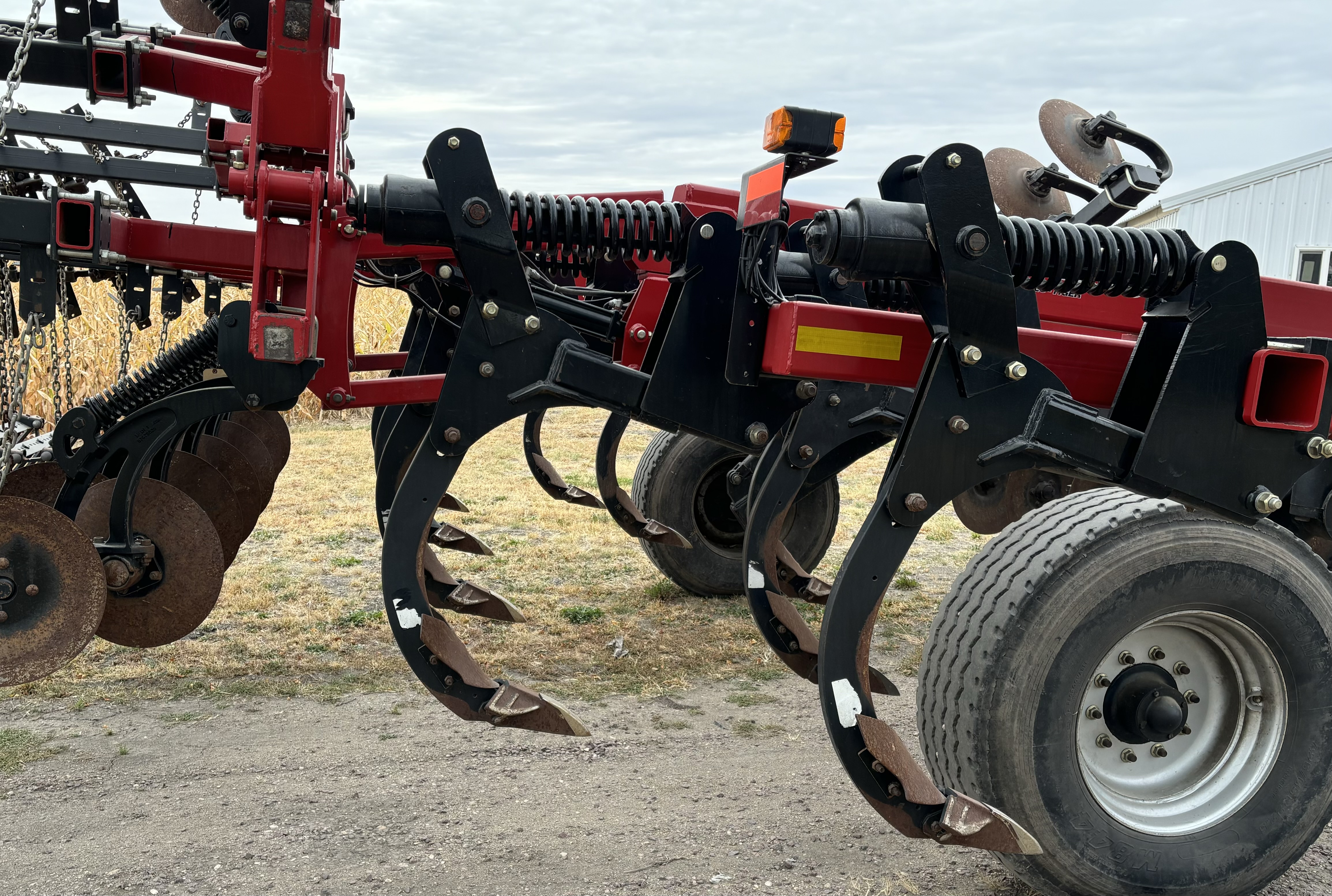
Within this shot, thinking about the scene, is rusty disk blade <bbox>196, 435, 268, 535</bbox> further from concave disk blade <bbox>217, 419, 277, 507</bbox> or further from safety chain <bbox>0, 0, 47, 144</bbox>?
safety chain <bbox>0, 0, 47, 144</bbox>

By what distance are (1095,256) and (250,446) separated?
3.94 meters

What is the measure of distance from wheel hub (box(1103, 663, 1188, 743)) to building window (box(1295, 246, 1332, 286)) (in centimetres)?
1186

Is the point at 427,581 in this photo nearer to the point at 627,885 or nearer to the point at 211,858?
the point at 211,858

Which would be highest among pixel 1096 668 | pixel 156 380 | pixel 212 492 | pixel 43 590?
pixel 156 380

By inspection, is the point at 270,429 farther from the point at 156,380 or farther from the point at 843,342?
the point at 843,342

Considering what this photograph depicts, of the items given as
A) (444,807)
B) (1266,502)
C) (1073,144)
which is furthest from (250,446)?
(1266,502)

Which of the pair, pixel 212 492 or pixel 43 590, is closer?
pixel 43 590

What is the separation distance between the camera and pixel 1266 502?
244 cm

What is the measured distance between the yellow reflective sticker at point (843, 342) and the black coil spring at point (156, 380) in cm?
222

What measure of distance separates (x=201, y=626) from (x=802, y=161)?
336 centimetres

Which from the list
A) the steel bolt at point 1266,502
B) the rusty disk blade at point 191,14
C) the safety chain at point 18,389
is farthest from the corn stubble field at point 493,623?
the rusty disk blade at point 191,14

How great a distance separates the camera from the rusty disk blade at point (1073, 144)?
4.70 metres

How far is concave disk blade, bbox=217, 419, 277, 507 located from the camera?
16.4 feet

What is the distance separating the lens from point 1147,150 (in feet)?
15.5
